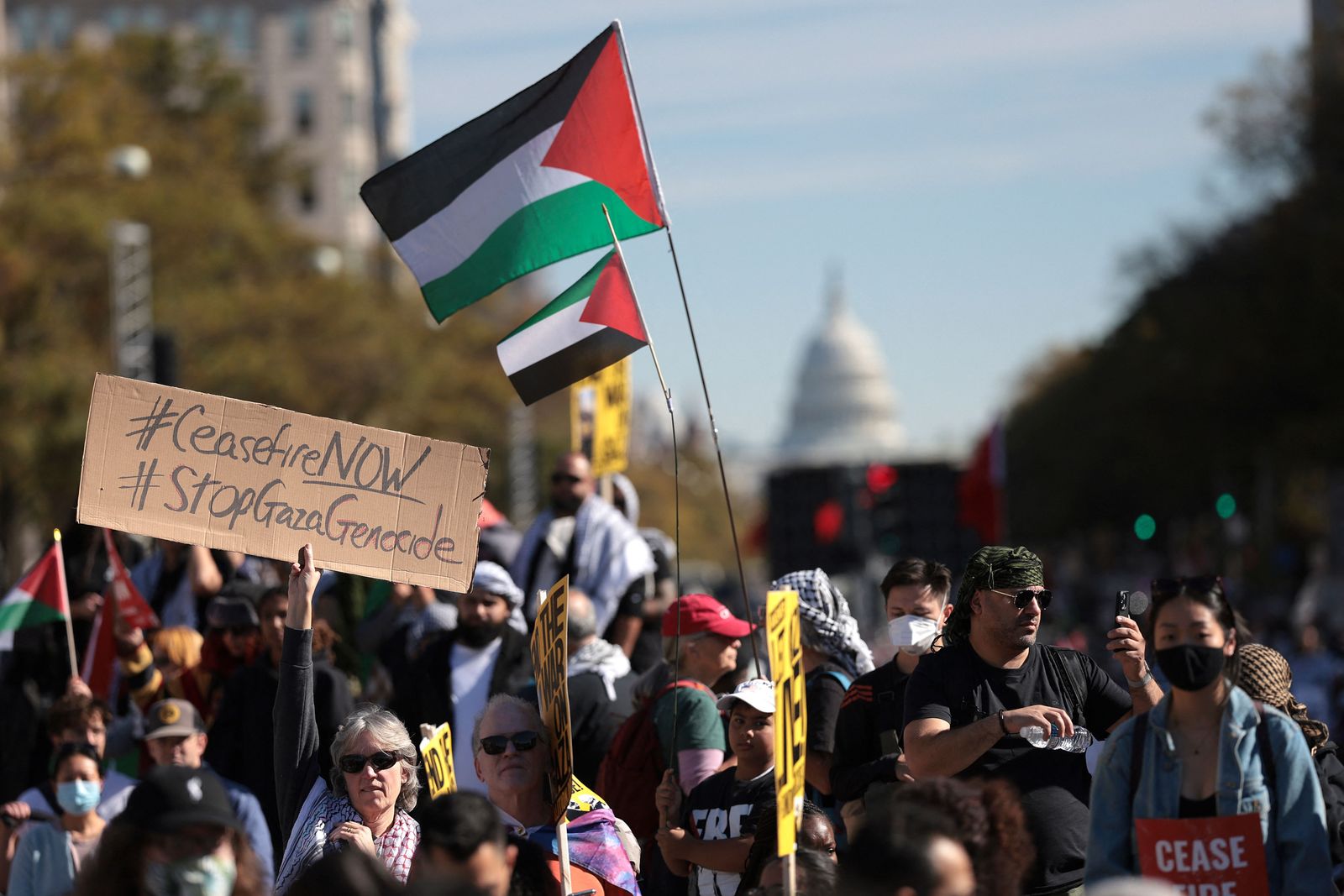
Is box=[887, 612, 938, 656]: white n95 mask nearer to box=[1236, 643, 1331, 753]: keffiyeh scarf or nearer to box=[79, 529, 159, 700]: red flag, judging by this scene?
box=[1236, 643, 1331, 753]: keffiyeh scarf

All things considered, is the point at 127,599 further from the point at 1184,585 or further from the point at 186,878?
the point at 1184,585

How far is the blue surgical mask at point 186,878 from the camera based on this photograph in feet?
14.7

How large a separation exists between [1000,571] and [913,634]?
1.07 m

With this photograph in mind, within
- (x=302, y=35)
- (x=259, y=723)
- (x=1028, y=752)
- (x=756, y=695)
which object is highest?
(x=302, y=35)

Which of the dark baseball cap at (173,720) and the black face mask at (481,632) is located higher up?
the black face mask at (481,632)

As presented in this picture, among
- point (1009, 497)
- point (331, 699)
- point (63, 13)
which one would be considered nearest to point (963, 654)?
point (331, 699)

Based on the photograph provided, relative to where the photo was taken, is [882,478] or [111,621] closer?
[111,621]

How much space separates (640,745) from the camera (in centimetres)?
757

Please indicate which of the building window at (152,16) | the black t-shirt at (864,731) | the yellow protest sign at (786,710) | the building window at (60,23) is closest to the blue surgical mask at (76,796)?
the black t-shirt at (864,731)

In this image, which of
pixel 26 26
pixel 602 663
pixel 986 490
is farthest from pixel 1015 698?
pixel 26 26

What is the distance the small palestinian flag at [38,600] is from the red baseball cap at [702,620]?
10.3 ft

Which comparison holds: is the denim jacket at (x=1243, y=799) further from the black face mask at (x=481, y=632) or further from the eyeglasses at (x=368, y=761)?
the black face mask at (x=481, y=632)

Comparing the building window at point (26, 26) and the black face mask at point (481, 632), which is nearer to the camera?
the black face mask at point (481, 632)

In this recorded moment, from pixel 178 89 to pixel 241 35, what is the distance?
46.5 meters
